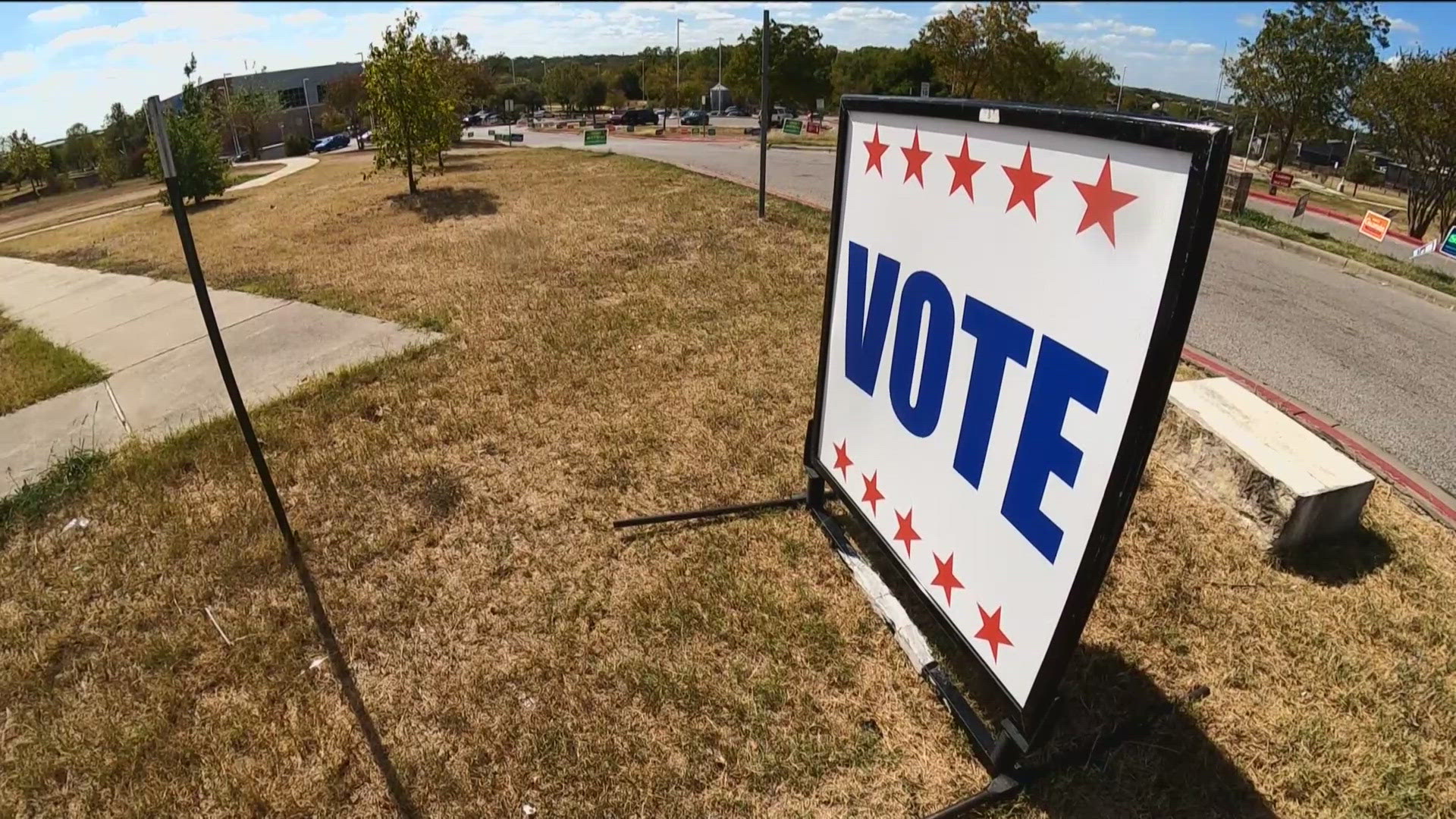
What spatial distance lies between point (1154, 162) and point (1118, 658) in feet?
7.23

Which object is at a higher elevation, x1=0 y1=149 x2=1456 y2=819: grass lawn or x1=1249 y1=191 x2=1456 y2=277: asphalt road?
x1=1249 y1=191 x2=1456 y2=277: asphalt road

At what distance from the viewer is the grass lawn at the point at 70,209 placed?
21422 millimetres

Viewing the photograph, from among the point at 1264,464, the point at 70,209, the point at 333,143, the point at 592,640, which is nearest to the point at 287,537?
the point at 592,640

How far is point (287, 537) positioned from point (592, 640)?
1830 millimetres

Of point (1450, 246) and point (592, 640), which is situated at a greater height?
point (1450, 246)

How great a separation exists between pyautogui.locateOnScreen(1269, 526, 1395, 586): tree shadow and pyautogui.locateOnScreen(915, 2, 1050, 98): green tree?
82.8 feet

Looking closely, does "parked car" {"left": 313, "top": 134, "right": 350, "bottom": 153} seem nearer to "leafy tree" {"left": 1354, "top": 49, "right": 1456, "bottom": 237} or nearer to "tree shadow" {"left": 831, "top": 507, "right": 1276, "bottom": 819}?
"leafy tree" {"left": 1354, "top": 49, "right": 1456, "bottom": 237}

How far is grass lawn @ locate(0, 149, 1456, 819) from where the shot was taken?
263 centimetres

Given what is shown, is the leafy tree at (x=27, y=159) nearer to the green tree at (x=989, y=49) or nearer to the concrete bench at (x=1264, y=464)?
the green tree at (x=989, y=49)

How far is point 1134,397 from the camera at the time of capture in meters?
1.83

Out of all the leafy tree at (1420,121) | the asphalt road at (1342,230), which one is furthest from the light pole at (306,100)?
the leafy tree at (1420,121)

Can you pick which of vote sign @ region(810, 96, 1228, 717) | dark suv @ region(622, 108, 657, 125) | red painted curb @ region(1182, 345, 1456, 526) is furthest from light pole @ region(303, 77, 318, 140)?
vote sign @ region(810, 96, 1228, 717)

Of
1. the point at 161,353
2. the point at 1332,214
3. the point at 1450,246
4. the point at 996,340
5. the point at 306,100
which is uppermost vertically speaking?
the point at 306,100

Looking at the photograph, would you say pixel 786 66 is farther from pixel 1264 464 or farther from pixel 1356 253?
pixel 1264 464
